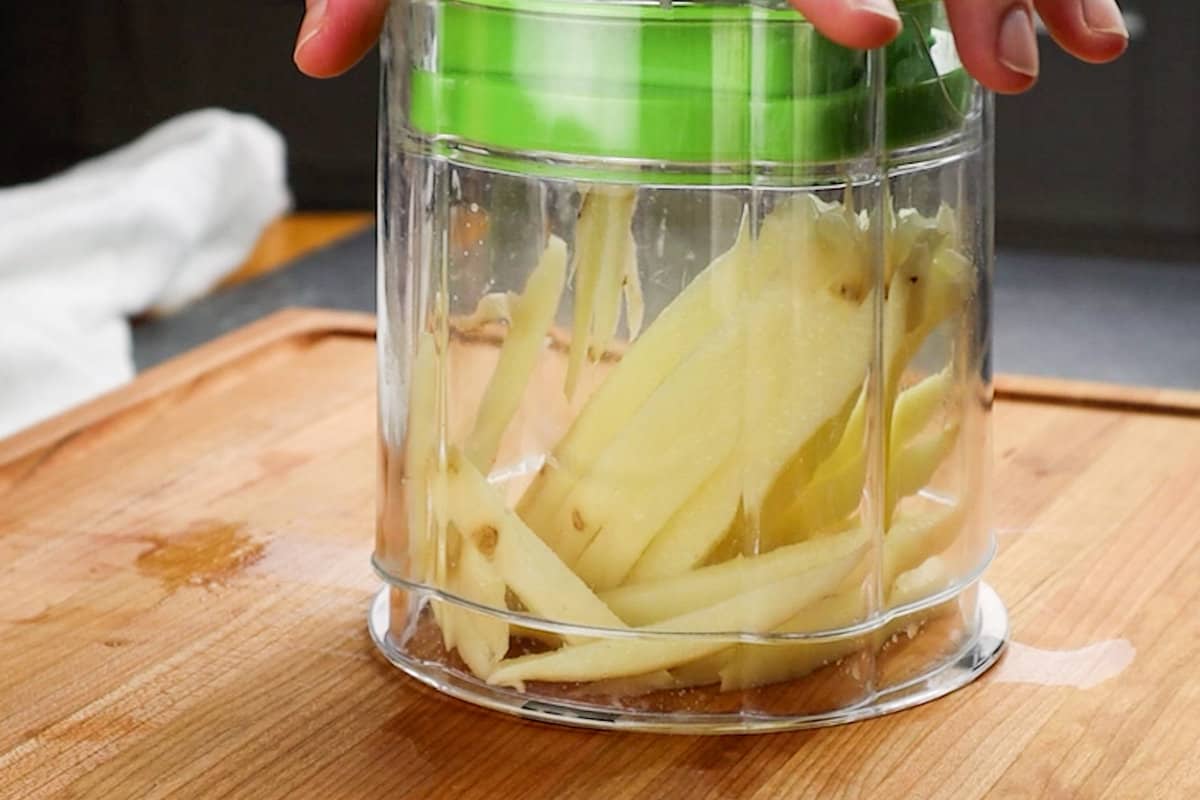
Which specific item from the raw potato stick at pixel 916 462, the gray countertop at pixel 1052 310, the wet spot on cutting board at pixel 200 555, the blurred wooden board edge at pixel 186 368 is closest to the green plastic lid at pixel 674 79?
the raw potato stick at pixel 916 462

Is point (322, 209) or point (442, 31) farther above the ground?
point (442, 31)

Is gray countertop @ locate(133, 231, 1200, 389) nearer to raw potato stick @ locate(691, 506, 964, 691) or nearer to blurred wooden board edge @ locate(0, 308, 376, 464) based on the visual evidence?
blurred wooden board edge @ locate(0, 308, 376, 464)

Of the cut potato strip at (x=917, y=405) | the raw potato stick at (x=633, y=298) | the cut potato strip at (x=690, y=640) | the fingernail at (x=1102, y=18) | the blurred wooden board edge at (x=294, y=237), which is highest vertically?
the fingernail at (x=1102, y=18)

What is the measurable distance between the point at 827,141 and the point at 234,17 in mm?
1458

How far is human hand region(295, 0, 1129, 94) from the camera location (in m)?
0.47

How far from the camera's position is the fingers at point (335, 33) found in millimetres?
575

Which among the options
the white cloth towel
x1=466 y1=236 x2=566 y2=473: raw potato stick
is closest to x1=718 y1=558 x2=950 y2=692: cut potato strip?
x1=466 y1=236 x2=566 y2=473: raw potato stick

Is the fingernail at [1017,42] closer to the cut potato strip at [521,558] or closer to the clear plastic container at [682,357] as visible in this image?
the clear plastic container at [682,357]

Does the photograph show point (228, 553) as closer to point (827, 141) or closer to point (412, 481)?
point (412, 481)

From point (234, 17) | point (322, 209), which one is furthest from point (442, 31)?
point (234, 17)

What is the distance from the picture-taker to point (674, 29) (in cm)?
51

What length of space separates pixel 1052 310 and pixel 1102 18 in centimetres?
84

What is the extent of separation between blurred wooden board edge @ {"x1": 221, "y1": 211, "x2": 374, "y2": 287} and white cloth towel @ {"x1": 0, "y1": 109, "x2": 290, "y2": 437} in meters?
0.05

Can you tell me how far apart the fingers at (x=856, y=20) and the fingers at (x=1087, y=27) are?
91 millimetres
